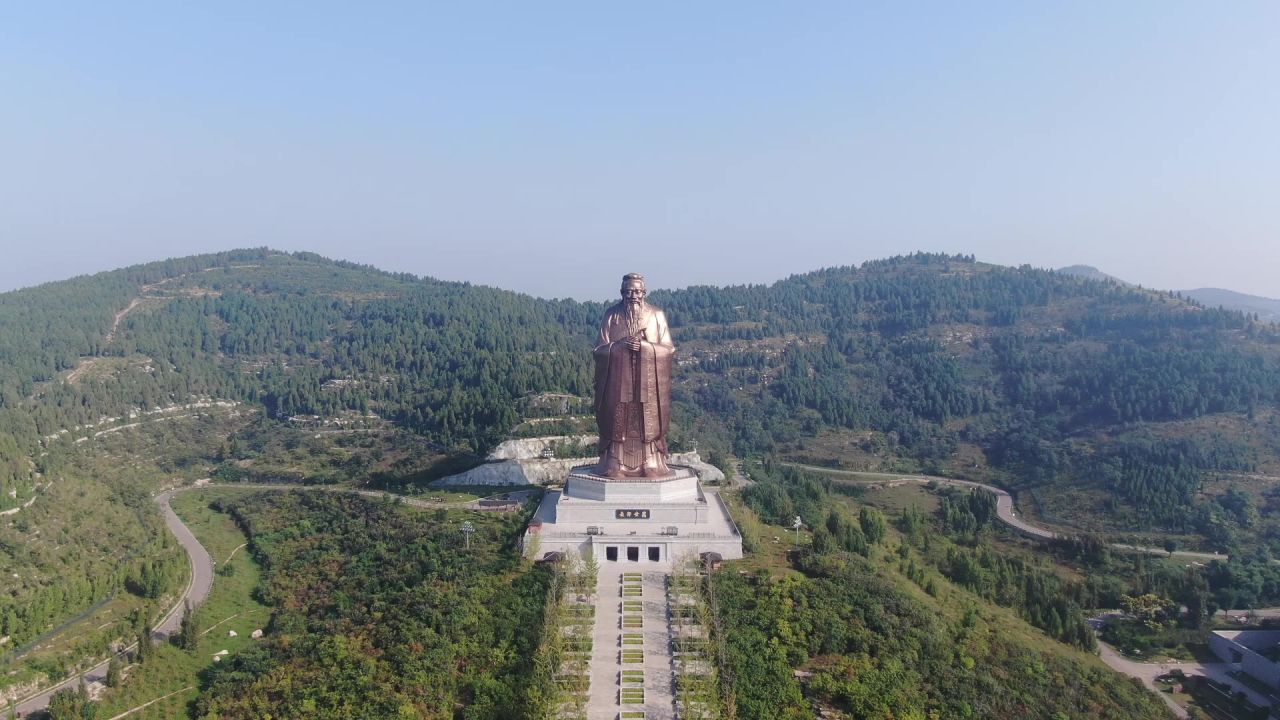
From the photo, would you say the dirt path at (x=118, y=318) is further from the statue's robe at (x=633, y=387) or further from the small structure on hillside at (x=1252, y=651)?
the small structure on hillside at (x=1252, y=651)

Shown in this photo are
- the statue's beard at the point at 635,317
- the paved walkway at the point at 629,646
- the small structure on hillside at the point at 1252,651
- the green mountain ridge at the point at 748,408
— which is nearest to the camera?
the paved walkway at the point at 629,646

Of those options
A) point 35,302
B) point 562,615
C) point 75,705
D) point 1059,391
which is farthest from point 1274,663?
point 35,302

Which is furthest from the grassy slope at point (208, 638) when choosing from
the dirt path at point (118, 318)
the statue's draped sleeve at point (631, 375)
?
the dirt path at point (118, 318)

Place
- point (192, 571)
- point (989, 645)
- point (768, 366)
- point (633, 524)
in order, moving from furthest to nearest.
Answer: point (768, 366) < point (192, 571) < point (633, 524) < point (989, 645)

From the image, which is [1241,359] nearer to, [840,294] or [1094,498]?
[1094,498]

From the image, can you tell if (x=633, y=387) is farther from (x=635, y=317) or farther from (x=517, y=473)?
(x=517, y=473)

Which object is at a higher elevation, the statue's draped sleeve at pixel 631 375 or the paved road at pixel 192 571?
the statue's draped sleeve at pixel 631 375

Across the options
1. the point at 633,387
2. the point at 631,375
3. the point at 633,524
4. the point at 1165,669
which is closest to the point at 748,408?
the point at 633,387
